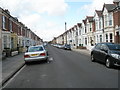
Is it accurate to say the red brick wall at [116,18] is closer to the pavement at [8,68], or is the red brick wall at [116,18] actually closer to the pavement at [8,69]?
the pavement at [8,68]

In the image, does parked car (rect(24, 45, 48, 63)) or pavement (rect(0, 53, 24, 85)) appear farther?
parked car (rect(24, 45, 48, 63))

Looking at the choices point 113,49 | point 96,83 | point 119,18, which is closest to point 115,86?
point 96,83

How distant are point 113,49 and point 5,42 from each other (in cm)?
1797

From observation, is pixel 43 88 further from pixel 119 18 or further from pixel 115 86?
pixel 119 18

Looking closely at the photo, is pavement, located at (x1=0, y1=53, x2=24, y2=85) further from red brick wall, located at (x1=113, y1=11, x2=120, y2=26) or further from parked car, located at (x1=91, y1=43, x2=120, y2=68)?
red brick wall, located at (x1=113, y1=11, x2=120, y2=26)

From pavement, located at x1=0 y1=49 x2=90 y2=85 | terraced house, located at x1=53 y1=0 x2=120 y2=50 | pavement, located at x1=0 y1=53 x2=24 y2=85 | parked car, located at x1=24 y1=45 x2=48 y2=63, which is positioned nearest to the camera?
pavement, located at x1=0 y1=53 x2=24 y2=85

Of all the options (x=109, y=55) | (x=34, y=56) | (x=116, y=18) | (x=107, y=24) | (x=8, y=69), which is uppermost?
(x=116, y=18)

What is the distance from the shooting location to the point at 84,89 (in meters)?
5.71

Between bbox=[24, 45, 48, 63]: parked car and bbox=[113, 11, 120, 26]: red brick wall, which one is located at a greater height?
bbox=[113, 11, 120, 26]: red brick wall

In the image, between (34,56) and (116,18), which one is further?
(116,18)

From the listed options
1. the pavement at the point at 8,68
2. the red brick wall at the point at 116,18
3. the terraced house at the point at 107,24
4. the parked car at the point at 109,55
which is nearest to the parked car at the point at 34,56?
the pavement at the point at 8,68

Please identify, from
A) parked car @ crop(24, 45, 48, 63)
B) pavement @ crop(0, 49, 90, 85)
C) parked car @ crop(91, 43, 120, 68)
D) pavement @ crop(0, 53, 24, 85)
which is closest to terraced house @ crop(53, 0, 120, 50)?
parked car @ crop(91, 43, 120, 68)

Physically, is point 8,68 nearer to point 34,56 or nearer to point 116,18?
point 34,56

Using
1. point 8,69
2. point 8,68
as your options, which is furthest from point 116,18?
point 8,69
